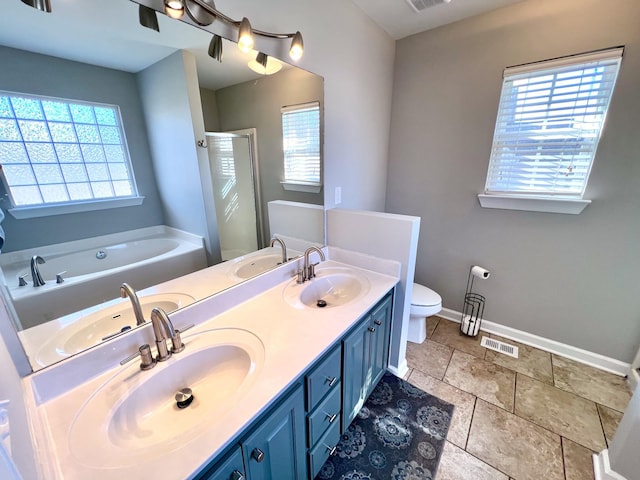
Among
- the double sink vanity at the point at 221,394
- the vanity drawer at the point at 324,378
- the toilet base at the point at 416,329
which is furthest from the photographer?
the toilet base at the point at 416,329

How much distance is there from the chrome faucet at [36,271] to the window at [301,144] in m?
1.09

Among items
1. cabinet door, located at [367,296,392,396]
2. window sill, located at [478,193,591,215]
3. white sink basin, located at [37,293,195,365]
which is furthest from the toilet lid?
white sink basin, located at [37,293,195,365]

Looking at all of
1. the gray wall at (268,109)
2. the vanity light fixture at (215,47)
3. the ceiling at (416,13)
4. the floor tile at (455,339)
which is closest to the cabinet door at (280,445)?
the gray wall at (268,109)

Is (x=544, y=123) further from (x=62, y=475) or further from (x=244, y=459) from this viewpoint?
(x=62, y=475)

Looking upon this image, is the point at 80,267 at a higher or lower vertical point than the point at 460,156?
lower

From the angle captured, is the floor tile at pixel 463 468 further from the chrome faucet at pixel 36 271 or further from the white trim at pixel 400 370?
the chrome faucet at pixel 36 271

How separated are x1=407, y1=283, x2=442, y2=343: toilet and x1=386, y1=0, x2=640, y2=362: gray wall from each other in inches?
16.6

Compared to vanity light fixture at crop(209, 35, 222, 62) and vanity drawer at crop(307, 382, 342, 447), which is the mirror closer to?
vanity light fixture at crop(209, 35, 222, 62)

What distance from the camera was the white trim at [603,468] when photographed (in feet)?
4.02

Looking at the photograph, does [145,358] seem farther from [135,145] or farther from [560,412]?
[560,412]

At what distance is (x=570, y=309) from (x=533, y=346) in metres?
0.43

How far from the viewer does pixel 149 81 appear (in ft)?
3.10

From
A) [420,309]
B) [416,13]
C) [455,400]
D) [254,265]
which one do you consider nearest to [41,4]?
[254,265]

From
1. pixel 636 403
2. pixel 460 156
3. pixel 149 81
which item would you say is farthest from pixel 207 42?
pixel 636 403
